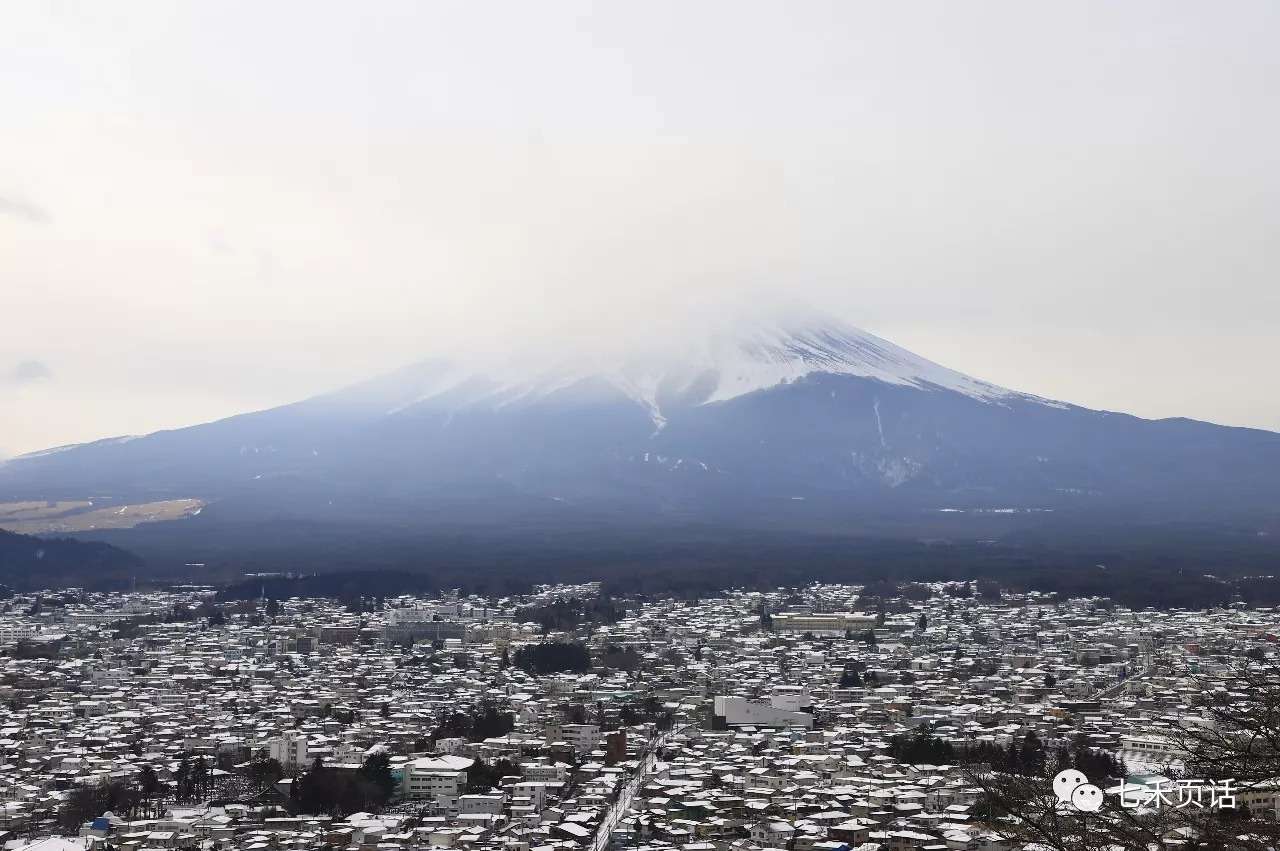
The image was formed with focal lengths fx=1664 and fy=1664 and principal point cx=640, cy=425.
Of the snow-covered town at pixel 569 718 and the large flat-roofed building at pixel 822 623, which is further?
the large flat-roofed building at pixel 822 623

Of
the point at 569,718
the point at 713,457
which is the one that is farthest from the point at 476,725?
the point at 713,457

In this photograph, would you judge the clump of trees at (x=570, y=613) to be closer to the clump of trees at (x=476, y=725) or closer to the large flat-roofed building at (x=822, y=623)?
the large flat-roofed building at (x=822, y=623)

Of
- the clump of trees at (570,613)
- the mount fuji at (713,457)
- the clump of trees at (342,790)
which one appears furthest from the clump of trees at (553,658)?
the mount fuji at (713,457)

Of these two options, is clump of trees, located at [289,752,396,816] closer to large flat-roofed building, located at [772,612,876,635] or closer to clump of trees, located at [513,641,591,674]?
clump of trees, located at [513,641,591,674]

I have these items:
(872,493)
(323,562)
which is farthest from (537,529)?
(872,493)

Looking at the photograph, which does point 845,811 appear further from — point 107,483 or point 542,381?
point 542,381

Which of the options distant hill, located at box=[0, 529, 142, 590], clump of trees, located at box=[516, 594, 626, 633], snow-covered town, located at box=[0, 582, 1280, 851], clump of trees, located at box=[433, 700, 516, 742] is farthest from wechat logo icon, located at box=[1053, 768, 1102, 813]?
distant hill, located at box=[0, 529, 142, 590]
